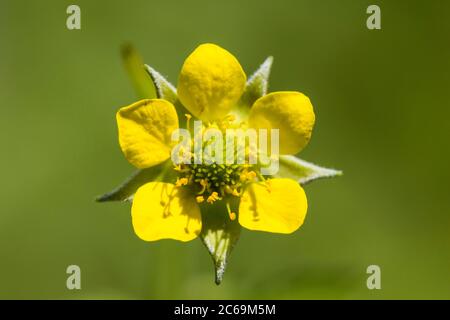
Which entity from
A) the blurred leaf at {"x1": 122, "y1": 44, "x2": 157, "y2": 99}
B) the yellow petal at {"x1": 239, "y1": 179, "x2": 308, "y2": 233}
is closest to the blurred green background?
the blurred leaf at {"x1": 122, "y1": 44, "x2": 157, "y2": 99}

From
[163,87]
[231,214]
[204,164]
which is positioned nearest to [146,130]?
[163,87]

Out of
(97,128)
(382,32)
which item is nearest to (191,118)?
(97,128)

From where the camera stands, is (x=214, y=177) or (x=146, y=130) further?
(x=214, y=177)

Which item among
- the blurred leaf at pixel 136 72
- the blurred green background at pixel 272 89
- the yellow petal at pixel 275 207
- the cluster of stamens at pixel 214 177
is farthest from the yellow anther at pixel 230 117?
the blurred green background at pixel 272 89

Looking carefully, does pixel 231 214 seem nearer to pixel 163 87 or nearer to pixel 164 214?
pixel 164 214

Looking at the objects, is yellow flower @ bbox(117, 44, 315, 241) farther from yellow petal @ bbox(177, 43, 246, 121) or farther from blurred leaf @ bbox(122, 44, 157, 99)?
blurred leaf @ bbox(122, 44, 157, 99)

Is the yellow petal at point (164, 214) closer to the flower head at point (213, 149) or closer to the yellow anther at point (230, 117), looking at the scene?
the flower head at point (213, 149)
